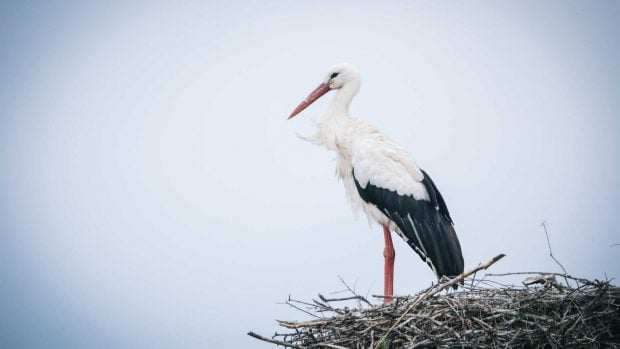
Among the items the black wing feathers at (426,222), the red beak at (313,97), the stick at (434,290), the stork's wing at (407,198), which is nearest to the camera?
the stick at (434,290)

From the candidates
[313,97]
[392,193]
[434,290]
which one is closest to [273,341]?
[434,290]

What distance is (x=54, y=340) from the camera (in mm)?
43438

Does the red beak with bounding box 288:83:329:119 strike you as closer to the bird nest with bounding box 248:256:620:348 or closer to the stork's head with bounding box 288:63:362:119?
the stork's head with bounding box 288:63:362:119

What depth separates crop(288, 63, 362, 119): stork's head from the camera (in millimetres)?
5828

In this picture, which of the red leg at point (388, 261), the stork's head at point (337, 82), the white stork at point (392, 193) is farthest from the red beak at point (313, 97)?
the red leg at point (388, 261)

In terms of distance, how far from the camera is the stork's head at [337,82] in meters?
5.83

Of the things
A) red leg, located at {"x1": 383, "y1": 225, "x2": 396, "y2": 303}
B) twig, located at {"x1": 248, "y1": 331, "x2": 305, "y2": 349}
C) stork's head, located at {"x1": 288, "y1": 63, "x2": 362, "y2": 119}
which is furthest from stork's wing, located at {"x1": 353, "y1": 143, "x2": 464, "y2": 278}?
twig, located at {"x1": 248, "y1": 331, "x2": 305, "y2": 349}

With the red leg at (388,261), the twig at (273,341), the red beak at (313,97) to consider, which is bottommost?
the twig at (273,341)

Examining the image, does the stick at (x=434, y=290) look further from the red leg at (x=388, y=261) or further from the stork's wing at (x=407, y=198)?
the red leg at (x=388, y=261)

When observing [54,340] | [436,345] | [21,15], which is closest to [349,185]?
[436,345]

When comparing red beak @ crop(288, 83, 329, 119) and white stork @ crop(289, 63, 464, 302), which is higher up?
red beak @ crop(288, 83, 329, 119)

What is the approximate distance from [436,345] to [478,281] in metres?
0.63

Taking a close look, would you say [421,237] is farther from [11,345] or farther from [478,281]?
[11,345]

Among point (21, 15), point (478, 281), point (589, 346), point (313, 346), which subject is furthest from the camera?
point (21, 15)
